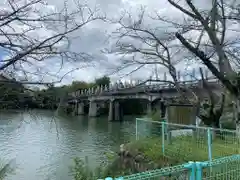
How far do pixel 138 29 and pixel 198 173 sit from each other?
1263cm

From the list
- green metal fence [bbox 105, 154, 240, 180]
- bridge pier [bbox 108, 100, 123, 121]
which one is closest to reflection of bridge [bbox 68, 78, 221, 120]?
bridge pier [bbox 108, 100, 123, 121]

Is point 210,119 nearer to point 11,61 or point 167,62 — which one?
point 167,62

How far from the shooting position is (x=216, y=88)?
65.2 feet

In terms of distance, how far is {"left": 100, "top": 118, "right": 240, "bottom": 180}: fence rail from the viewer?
390cm

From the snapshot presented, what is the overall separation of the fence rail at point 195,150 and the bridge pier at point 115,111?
131 ft

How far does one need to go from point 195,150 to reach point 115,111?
45.1 m

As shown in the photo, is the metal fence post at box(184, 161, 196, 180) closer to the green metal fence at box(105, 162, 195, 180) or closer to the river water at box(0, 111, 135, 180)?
the green metal fence at box(105, 162, 195, 180)

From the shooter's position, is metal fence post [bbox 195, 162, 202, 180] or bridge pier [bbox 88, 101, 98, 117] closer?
metal fence post [bbox 195, 162, 202, 180]

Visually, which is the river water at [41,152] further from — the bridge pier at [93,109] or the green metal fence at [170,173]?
the bridge pier at [93,109]

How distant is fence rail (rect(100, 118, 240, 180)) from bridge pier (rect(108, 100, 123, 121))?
131ft

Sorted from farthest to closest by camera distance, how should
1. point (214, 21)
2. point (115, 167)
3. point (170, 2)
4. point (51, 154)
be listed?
point (51, 154) → point (115, 167) → point (170, 2) → point (214, 21)

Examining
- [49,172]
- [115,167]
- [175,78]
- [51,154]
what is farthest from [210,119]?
[51,154]

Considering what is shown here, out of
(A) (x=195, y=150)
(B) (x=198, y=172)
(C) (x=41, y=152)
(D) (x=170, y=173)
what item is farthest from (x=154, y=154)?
(C) (x=41, y=152)

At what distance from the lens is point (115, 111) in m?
55.1
